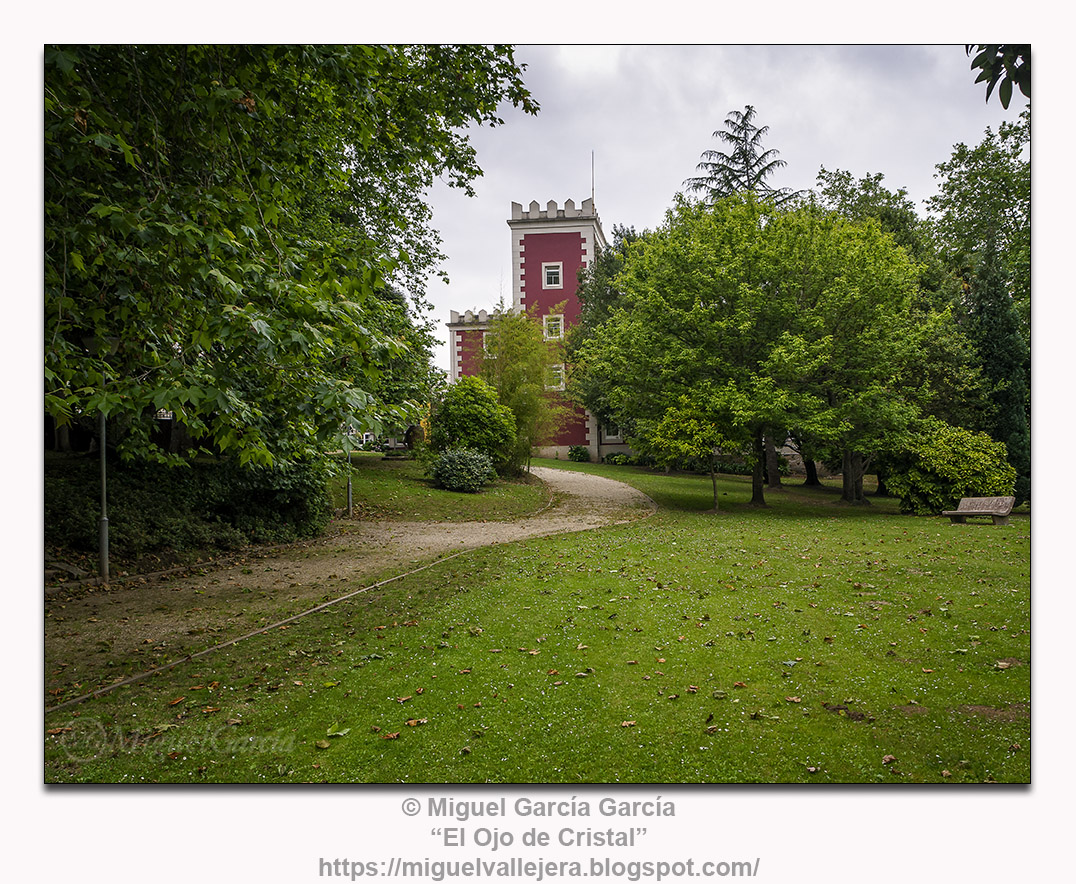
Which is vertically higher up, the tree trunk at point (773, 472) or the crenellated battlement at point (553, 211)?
the crenellated battlement at point (553, 211)

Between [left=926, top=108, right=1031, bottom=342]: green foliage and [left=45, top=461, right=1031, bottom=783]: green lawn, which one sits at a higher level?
[left=926, top=108, right=1031, bottom=342]: green foliage

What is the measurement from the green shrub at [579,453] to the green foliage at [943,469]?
14195 mm

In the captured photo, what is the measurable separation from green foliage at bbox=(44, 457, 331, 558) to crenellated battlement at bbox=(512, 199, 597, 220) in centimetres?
322

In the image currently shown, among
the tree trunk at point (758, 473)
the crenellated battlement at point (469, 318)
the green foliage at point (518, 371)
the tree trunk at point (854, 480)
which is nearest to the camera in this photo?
the tree trunk at point (758, 473)

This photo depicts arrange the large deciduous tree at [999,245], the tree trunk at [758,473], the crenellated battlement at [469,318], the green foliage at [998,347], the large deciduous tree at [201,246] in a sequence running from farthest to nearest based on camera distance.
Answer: the crenellated battlement at [469,318]
the tree trunk at [758,473]
the green foliage at [998,347]
the large deciduous tree at [999,245]
the large deciduous tree at [201,246]

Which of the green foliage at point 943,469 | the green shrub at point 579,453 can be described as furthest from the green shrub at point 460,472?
the green shrub at point 579,453

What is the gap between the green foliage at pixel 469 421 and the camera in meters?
17.1

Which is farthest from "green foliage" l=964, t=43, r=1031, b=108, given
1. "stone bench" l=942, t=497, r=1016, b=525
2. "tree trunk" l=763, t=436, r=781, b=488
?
"tree trunk" l=763, t=436, r=781, b=488

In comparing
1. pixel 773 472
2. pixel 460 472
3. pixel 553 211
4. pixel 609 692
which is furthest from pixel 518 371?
pixel 609 692

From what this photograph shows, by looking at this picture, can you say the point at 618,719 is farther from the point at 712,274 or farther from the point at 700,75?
the point at 712,274

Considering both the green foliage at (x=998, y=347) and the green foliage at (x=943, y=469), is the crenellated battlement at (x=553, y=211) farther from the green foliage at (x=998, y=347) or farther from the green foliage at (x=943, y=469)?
the green foliage at (x=943, y=469)

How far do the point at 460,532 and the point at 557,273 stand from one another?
4985mm

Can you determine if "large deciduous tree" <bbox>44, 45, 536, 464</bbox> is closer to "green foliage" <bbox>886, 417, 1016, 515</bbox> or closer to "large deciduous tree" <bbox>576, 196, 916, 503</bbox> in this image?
"large deciduous tree" <bbox>576, 196, 916, 503</bbox>

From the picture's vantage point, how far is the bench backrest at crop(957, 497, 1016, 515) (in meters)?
8.90
